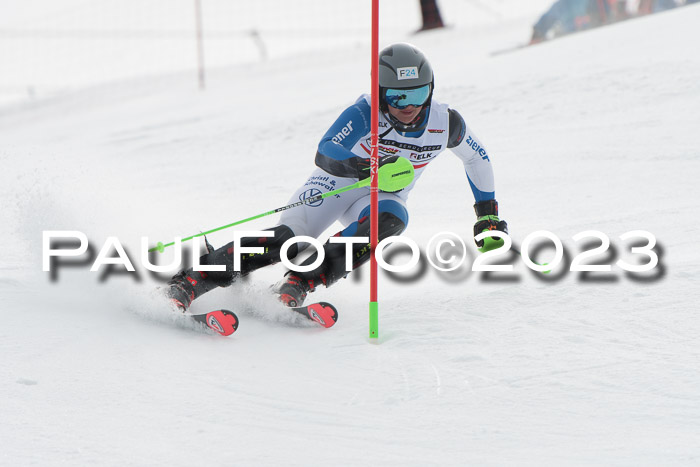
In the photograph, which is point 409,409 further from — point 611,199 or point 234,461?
point 611,199

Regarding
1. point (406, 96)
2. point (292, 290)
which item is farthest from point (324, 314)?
point (406, 96)

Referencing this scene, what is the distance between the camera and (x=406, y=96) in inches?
151

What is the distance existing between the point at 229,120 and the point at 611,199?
6699mm

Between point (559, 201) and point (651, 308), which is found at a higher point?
point (559, 201)

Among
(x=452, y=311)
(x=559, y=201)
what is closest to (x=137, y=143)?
(x=559, y=201)

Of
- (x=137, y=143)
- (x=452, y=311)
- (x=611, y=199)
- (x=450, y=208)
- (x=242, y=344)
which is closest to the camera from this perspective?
(x=242, y=344)

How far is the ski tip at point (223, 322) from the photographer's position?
3.31 meters

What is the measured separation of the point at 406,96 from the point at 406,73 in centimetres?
11

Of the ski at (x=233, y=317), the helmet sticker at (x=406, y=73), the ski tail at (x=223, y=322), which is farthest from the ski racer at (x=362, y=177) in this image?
the ski tail at (x=223, y=322)

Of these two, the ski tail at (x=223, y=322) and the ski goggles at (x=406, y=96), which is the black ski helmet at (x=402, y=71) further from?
the ski tail at (x=223, y=322)

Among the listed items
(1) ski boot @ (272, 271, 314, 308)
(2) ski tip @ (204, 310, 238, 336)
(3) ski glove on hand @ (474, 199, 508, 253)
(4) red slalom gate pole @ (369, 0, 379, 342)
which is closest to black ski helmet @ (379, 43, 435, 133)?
(4) red slalom gate pole @ (369, 0, 379, 342)

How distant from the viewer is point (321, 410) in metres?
2.67

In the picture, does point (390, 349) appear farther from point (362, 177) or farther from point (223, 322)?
point (362, 177)

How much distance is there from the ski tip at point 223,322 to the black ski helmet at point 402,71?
134 cm
